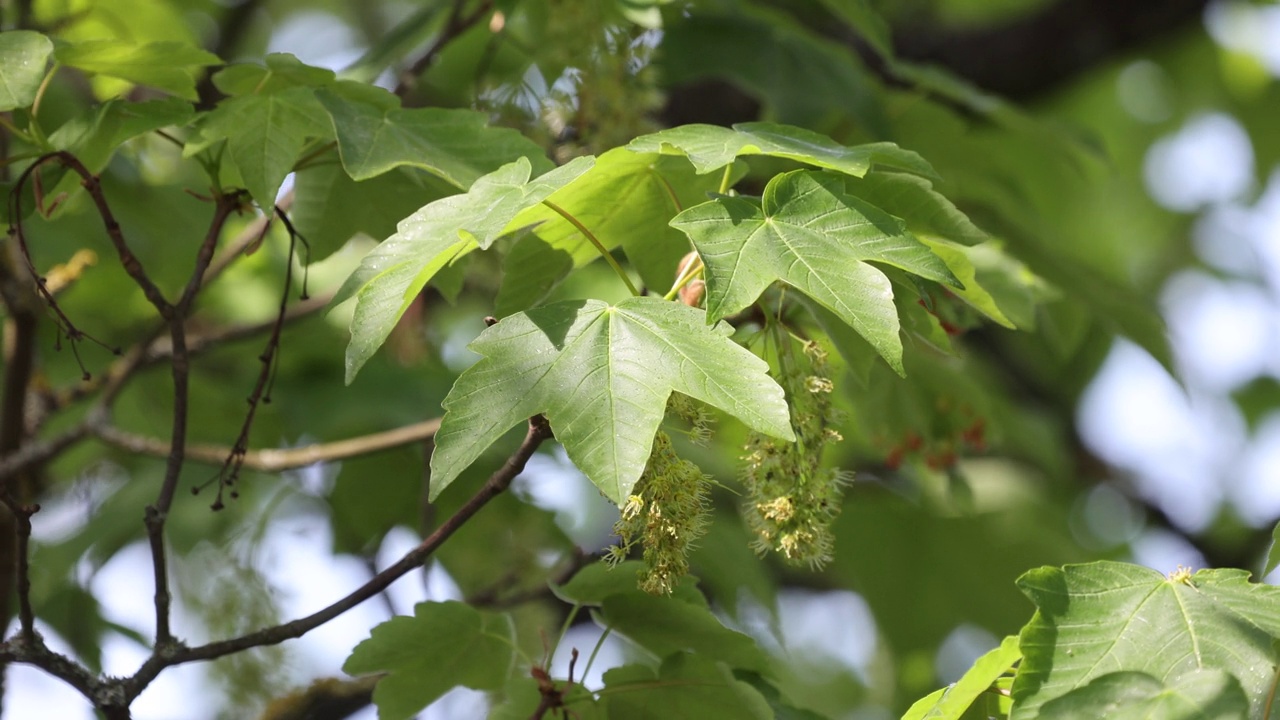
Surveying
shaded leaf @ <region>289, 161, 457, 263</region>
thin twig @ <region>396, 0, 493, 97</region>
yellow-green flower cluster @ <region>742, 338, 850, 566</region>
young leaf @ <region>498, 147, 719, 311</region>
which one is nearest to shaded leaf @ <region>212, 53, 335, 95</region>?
shaded leaf @ <region>289, 161, 457, 263</region>

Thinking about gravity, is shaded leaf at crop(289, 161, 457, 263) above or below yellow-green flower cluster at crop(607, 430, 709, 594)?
above

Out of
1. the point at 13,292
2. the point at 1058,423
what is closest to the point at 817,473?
the point at 13,292

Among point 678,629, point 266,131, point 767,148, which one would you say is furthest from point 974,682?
point 266,131

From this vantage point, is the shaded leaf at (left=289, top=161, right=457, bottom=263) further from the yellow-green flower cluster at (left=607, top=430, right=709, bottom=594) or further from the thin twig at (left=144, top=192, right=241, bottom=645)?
the yellow-green flower cluster at (left=607, top=430, right=709, bottom=594)

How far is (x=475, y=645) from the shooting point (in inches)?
62.8

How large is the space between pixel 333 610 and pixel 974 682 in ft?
2.43

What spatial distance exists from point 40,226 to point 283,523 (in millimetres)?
954

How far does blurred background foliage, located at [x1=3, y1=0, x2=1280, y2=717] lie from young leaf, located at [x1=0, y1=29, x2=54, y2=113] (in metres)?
0.24

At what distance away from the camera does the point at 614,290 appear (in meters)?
3.13

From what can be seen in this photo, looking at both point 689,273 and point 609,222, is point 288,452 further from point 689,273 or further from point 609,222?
point 689,273

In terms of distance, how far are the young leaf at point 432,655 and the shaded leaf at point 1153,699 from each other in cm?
74

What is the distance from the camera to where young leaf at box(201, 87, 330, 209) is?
1476 mm

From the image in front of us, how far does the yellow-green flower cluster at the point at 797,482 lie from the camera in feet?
4.17

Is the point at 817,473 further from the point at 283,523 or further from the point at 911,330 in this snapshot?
the point at 283,523
